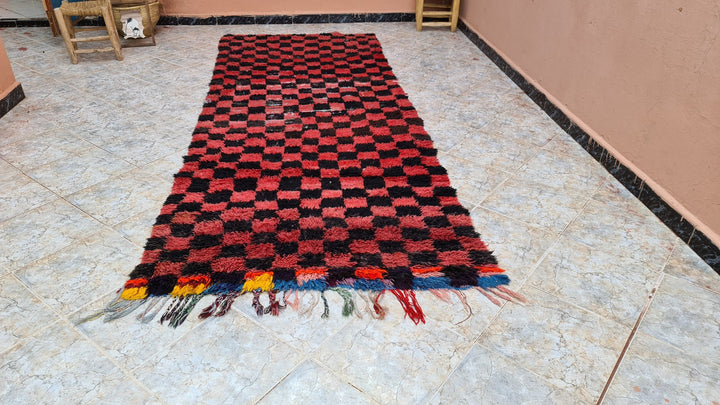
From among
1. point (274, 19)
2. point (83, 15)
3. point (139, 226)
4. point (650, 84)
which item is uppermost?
point (650, 84)

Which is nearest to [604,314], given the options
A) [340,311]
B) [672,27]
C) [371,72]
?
[340,311]

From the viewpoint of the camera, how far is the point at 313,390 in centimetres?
144

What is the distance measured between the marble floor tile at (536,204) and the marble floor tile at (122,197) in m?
1.54

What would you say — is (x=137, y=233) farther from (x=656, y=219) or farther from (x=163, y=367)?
(x=656, y=219)

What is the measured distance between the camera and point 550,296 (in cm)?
179

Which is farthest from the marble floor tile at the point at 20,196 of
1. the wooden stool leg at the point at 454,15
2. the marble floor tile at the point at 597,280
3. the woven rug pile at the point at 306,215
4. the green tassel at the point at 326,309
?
the wooden stool leg at the point at 454,15

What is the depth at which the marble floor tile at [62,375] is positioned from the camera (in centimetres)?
141

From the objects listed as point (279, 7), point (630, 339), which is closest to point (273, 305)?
point (630, 339)

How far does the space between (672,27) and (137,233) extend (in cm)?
247

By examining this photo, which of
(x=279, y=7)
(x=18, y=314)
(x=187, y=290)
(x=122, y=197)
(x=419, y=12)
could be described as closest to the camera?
(x=18, y=314)

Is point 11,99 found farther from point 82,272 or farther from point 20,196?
point 82,272

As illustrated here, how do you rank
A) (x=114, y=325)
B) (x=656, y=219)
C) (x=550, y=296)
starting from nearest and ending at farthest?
(x=114, y=325)
(x=550, y=296)
(x=656, y=219)

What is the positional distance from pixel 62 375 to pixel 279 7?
4.38 metres

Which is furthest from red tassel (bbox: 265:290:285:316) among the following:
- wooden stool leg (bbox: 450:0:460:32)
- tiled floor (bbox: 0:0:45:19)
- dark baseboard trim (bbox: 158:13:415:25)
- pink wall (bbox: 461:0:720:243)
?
tiled floor (bbox: 0:0:45:19)
